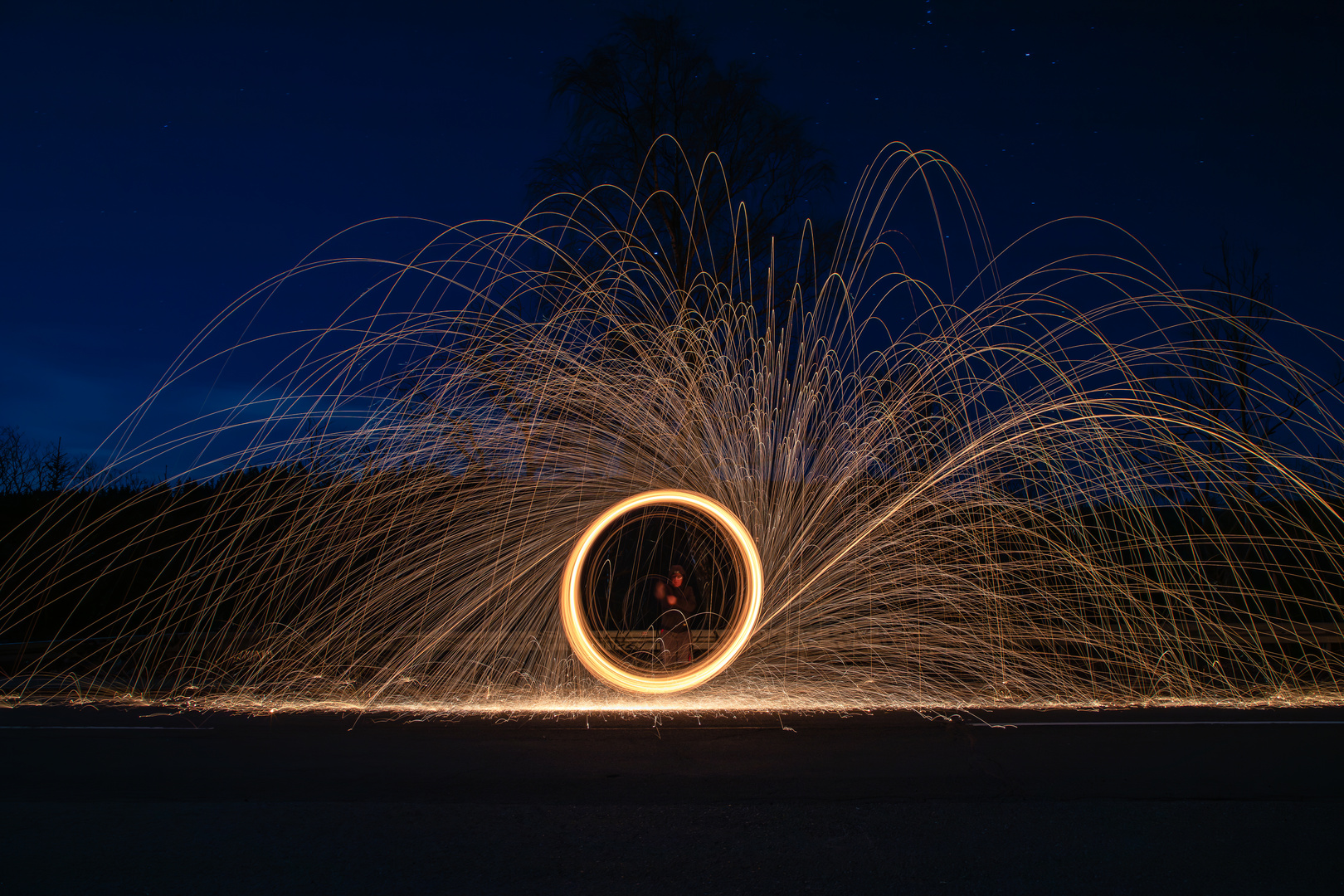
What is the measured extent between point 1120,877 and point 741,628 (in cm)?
398

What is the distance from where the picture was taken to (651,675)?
Result: 7.41m

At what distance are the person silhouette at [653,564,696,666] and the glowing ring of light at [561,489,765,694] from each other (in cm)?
114

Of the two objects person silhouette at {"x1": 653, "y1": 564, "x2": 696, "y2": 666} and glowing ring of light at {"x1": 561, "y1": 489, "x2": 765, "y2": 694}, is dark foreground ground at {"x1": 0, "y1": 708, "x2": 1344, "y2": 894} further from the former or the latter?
person silhouette at {"x1": 653, "y1": 564, "x2": 696, "y2": 666}

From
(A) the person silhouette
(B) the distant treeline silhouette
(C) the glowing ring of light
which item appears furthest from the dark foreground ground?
(B) the distant treeline silhouette

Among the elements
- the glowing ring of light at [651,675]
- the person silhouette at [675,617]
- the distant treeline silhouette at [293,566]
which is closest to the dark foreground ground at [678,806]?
the glowing ring of light at [651,675]

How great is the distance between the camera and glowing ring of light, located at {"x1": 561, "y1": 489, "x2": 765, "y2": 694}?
7.16m

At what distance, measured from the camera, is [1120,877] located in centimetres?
353

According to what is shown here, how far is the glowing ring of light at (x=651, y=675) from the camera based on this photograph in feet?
23.5

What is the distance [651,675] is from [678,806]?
9.78 ft

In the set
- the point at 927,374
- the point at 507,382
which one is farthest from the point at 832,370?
the point at 507,382

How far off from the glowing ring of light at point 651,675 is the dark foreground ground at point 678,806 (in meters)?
0.63

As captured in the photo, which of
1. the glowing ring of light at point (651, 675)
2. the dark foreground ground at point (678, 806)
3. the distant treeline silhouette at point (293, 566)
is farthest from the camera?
the distant treeline silhouette at point (293, 566)

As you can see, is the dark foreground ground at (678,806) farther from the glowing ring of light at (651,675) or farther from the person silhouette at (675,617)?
the person silhouette at (675,617)

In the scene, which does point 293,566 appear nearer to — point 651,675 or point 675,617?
point 675,617
